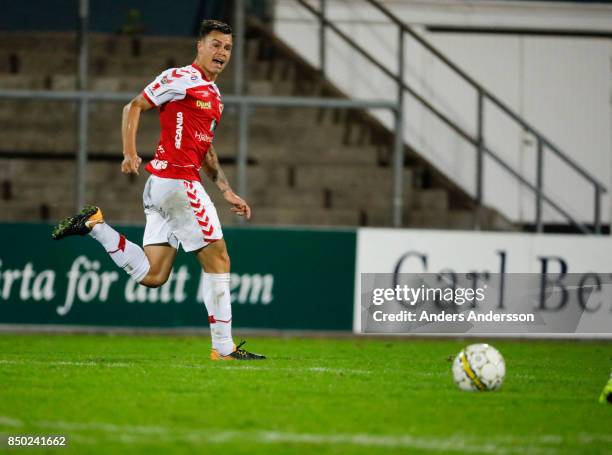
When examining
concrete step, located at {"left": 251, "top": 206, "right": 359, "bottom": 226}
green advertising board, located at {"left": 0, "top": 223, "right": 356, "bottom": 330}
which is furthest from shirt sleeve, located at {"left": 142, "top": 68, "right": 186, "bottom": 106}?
concrete step, located at {"left": 251, "top": 206, "right": 359, "bottom": 226}

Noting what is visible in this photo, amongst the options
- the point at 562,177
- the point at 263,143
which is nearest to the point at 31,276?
the point at 263,143

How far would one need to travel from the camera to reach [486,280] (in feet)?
42.9

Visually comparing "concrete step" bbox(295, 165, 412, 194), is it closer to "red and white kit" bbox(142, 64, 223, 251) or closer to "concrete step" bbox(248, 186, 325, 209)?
"concrete step" bbox(248, 186, 325, 209)

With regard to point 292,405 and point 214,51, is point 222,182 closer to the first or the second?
point 214,51

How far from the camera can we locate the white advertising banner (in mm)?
12961

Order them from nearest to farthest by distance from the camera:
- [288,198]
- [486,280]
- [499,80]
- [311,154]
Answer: [486,280], [288,198], [311,154], [499,80]

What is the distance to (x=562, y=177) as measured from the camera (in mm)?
16172

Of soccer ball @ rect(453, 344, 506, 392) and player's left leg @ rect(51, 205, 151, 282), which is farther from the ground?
player's left leg @ rect(51, 205, 151, 282)

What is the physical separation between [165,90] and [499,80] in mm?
10701

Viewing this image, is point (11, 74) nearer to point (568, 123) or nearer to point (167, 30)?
point (167, 30)

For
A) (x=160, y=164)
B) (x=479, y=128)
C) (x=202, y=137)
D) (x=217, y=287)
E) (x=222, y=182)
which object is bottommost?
(x=217, y=287)

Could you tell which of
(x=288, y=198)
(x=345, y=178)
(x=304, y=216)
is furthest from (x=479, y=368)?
(x=345, y=178)

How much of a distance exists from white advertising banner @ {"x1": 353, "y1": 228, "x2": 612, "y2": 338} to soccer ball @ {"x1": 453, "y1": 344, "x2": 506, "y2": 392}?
558 centimetres

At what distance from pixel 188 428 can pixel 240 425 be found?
0.26 metres
